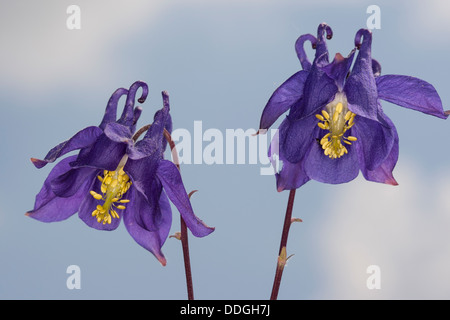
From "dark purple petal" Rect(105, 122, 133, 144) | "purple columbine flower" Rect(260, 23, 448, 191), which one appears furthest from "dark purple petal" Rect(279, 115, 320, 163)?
"dark purple petal" Rect(105, 122, 133, 144)

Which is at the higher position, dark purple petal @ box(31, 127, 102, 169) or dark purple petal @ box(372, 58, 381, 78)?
A: dark purple petal @ box(372, 58, 381, 78)

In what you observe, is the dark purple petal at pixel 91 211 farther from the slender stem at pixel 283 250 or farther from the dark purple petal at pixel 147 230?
the slender stem at pixel 283 250

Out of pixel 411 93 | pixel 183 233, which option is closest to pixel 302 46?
pixel 411 93

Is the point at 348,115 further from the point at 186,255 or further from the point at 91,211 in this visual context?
the point at 91,211

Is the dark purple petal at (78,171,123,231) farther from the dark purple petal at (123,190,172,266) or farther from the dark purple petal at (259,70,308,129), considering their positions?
the dark purple petal at (259,70,308,129)

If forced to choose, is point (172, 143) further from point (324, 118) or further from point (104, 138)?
point (324, 118)
